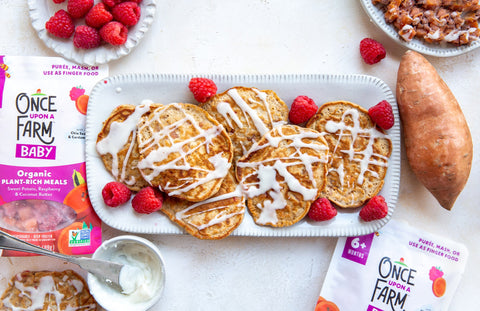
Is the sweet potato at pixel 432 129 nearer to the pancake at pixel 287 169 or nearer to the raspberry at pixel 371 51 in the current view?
the raspberry at pixel 371 51

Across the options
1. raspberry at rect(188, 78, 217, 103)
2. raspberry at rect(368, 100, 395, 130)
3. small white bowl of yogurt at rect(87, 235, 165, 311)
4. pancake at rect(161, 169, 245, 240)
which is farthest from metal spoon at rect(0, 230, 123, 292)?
raspberry at rect(368, 100, 395, 130)

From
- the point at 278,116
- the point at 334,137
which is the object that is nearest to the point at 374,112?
the point at 334,137

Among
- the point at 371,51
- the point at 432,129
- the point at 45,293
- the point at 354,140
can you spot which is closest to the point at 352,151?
the point at 354,140

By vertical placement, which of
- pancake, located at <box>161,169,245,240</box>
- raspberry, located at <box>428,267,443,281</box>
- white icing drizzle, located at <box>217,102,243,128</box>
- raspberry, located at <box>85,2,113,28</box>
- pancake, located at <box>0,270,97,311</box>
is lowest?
pancake, located at <box>0,270,97,311</box>

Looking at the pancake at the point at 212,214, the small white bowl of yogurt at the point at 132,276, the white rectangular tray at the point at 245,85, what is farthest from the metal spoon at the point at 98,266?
the pancake at the point at 212,214

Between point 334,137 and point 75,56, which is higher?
point 75,56

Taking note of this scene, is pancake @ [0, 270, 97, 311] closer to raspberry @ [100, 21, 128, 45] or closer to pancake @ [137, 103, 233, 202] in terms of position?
pancake @ [137, 103, 233, 202]

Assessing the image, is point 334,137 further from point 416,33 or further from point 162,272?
point 162,272
